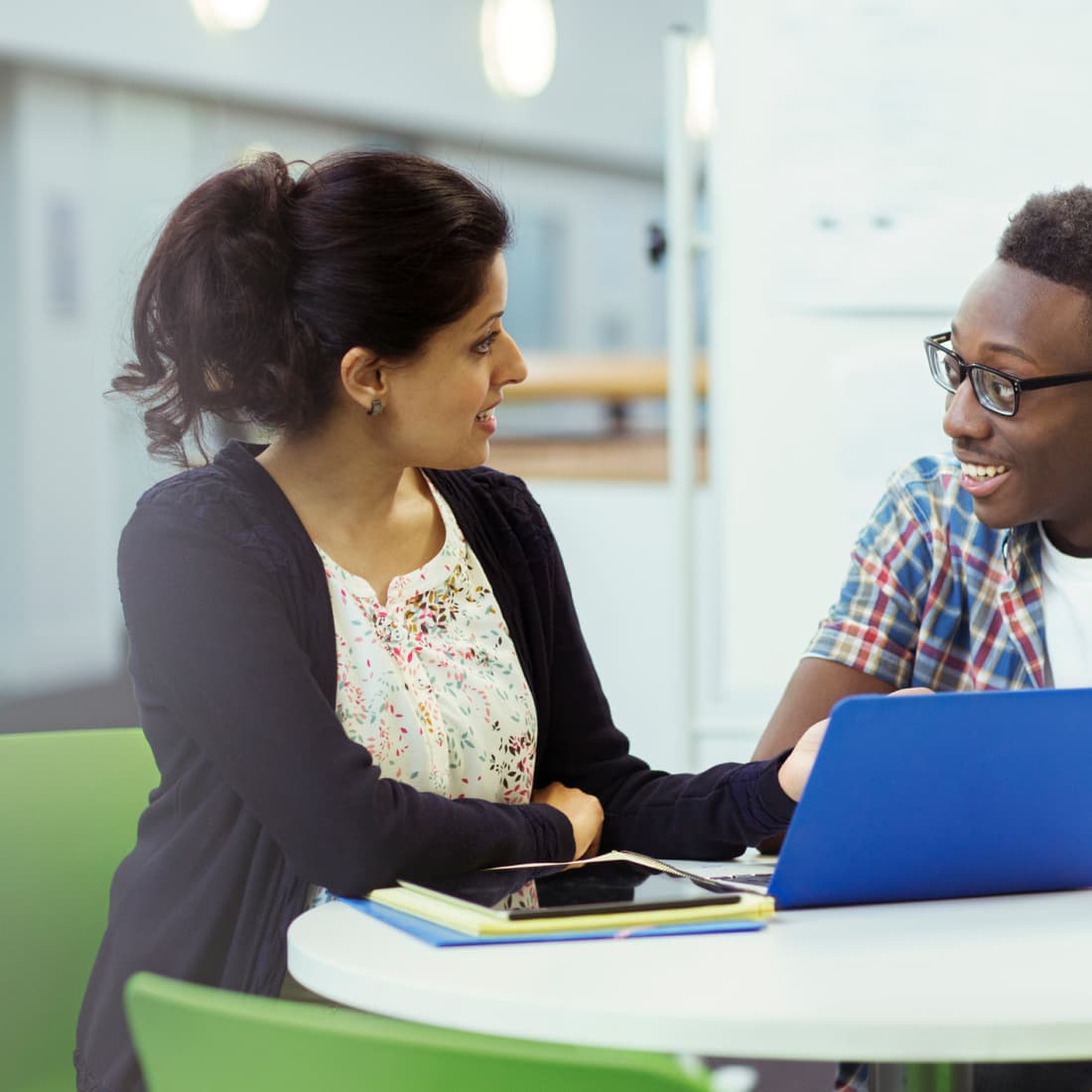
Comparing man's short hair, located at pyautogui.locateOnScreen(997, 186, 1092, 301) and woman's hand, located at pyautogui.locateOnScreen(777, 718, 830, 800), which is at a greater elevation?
man's short hair, located at pyautogui.locateOnScreen(997, 186, 1092, 301)

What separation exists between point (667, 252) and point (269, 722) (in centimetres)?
157

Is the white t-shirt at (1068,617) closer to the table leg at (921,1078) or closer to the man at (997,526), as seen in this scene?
the man at (997,526)

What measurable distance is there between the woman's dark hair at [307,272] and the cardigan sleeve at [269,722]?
18 cm

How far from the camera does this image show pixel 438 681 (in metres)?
1.45

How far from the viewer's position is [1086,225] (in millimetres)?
1584

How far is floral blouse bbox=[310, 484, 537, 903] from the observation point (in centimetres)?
139

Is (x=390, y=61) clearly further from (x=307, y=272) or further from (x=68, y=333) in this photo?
(x=307, y=272)

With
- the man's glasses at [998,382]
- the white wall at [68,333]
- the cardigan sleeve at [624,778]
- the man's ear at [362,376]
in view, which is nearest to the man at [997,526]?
the man's glasses at [998,382]

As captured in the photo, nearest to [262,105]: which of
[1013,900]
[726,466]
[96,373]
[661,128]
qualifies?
[96,373]

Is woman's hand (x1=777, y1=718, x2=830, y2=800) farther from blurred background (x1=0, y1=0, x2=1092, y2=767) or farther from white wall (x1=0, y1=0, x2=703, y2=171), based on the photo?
white wall (x1=0, y1=0, x2=703, y2=171)

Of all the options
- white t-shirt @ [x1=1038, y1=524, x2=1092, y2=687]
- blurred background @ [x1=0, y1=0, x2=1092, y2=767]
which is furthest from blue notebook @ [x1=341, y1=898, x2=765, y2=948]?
blurred background @ [x1=0, y1=0, x2=1092, y2=767]

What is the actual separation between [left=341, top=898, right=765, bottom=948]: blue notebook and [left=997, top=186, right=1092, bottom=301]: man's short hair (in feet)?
2.60

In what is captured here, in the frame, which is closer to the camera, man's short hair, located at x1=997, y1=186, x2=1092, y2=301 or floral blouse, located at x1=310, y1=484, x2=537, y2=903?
floral blouse, located at x1=310, y1=484, x2=537, y2=903

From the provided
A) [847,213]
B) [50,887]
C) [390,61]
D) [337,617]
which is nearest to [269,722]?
[337,617]
